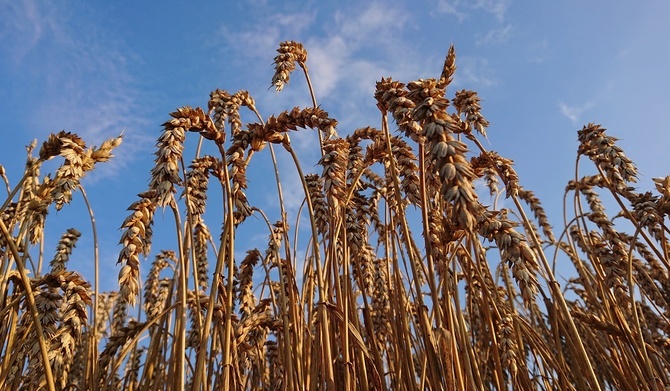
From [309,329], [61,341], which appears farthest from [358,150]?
[61,341]

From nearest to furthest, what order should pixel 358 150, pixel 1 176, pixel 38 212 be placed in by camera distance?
pixel 38 212 < pixel 358 150 < pixel 1 176

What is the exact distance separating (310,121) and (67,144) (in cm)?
105

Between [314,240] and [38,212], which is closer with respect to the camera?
[314,240]

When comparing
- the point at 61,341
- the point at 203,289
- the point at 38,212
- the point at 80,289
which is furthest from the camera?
the point at 203,289

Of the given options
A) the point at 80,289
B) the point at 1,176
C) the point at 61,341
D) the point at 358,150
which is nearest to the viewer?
the point at 61,341

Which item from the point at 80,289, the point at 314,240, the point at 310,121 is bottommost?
the point at 80,289

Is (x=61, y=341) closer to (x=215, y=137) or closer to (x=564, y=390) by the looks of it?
(x=215, y=137)

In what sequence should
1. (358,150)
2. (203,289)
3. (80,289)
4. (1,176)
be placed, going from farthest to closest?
(203,289) → (1,176) → (358,150) → (80,289)

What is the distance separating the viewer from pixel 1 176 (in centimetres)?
326

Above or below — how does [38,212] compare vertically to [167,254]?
below

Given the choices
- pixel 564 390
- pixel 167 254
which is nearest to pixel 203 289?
pixel 167 254

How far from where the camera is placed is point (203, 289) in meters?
3.52

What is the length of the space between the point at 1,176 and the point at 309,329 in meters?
2.56

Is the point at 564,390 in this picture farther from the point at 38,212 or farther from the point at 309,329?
the point at 38,212
